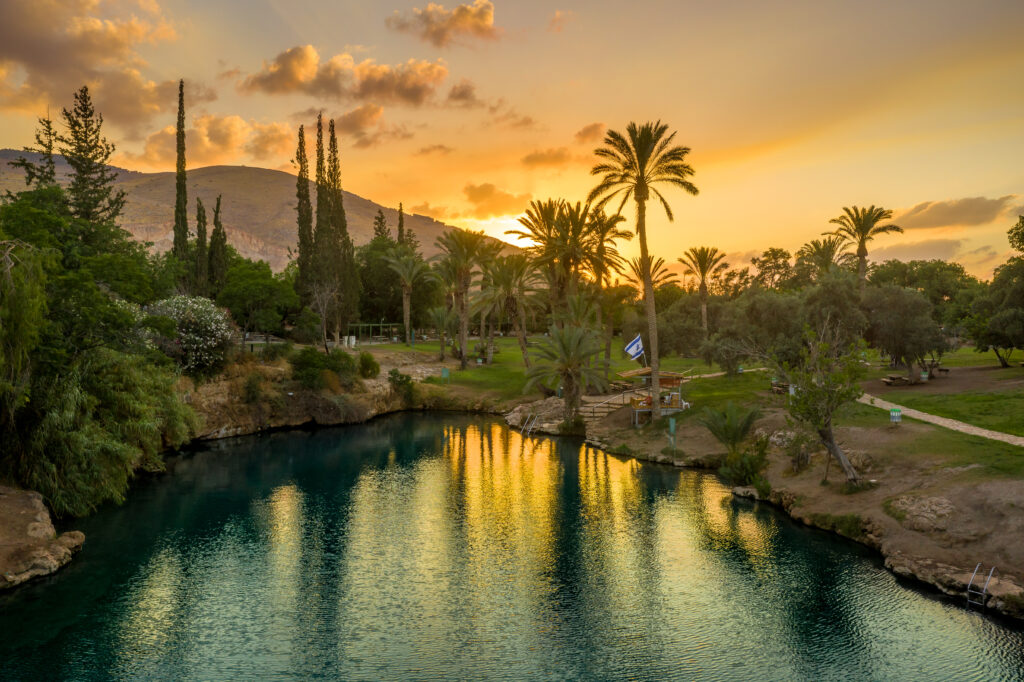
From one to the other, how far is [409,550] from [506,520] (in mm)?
6028

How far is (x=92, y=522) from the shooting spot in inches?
1230

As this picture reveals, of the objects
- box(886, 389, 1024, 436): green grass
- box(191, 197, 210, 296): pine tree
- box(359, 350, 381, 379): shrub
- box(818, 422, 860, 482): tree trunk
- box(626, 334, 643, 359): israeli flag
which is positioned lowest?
box(818, 422, 860, 482): tree trunk

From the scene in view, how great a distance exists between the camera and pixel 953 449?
31297mm

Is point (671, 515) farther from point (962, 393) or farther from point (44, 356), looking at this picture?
point (44, 356)

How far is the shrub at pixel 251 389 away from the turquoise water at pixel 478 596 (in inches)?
721

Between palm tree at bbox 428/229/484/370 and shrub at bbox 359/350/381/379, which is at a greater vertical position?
palm tree at bbox 428/229/484/370

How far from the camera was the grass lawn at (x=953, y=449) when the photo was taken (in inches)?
1101

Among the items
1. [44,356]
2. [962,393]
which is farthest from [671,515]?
[44,356]

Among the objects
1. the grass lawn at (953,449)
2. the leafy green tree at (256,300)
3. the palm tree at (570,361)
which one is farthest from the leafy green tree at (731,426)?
the leafy green tree at (256,300)

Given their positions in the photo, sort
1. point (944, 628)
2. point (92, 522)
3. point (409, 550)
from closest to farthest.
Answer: point (944, 628)
point (409, 550)
point (92, 522)

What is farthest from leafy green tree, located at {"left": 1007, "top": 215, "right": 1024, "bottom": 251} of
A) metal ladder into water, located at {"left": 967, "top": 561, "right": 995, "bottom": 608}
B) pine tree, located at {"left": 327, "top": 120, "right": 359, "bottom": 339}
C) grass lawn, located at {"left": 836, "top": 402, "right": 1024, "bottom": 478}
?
pine tree, located at {"left": 327, "top": 120, "right": 359, "bottom": 339}

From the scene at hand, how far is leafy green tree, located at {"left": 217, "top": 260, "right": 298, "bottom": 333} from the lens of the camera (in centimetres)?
8119

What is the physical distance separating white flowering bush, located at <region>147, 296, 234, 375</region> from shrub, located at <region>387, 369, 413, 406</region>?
18195 mm

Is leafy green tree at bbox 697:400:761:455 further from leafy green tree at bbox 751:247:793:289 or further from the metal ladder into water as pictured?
leafy green tree at bbox 751:247:793:289
